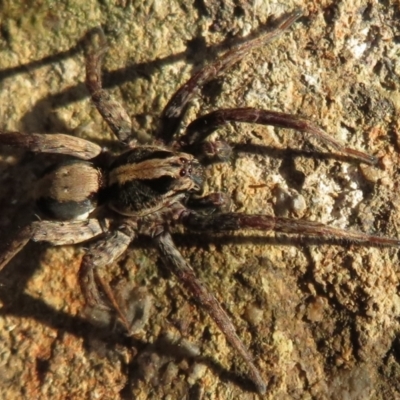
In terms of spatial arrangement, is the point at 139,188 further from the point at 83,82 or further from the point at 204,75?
the point at 83,82

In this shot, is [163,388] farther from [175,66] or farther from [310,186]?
[175,66]

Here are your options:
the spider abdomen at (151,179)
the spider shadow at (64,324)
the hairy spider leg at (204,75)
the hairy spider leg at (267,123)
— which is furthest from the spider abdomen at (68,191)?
the hairy spider leg at (267,123)

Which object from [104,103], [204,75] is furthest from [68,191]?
[204,75]

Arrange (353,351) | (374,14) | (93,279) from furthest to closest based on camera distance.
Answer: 1. (374,14)
2. (93,279)
3. (353,351)

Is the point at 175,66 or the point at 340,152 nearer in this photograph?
the point at 340,152

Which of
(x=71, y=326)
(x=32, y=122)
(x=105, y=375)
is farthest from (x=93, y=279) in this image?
(x=32, y=122)

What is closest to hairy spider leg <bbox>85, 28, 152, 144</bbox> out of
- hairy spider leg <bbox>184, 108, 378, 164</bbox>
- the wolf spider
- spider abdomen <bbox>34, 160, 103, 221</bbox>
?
the wolf spider

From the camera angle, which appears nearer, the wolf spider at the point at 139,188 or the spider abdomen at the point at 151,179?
the wolf spider at the point at 139,188

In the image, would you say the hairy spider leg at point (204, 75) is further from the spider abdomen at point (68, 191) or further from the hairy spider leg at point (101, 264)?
the hairy spider leg at point (101, 264)
